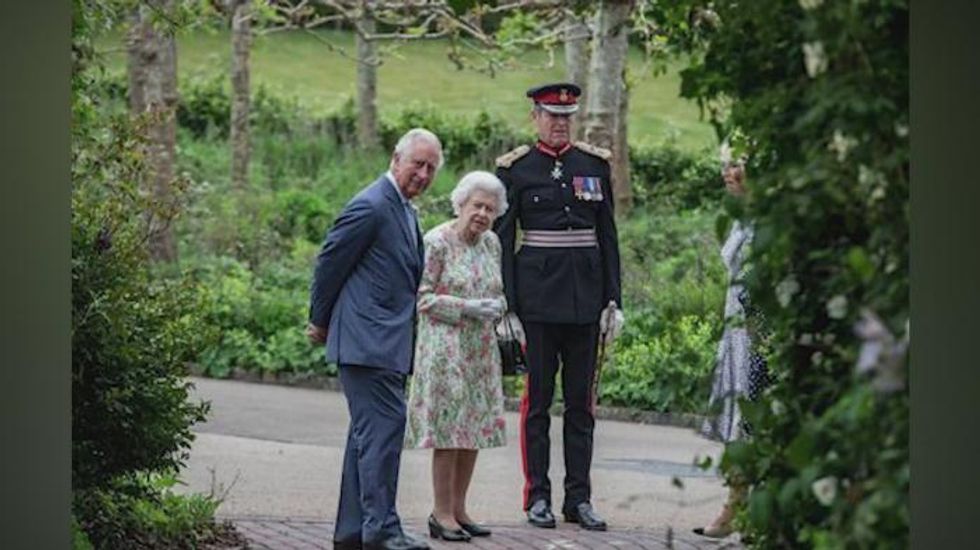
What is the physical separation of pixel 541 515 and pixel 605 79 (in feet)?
20.5

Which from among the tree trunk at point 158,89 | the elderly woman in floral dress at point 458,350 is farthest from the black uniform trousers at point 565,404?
the tree trunk at point 158,89

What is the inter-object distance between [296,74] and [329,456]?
78.2 ft

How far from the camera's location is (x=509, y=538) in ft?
26.2

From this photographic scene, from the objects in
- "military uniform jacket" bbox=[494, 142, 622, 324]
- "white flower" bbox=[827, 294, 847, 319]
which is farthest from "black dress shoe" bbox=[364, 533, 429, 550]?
"white flower" bbox=[827, 294, 847, 319]

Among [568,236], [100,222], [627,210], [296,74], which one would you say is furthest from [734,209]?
[296,74]

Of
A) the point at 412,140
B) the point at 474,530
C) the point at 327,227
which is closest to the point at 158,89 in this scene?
the point at 327,227

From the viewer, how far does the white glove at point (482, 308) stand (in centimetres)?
791

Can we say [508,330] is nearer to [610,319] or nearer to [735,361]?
[610,319]

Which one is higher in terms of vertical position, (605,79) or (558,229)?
(605,79)

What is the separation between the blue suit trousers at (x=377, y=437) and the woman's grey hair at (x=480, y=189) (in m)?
0.89

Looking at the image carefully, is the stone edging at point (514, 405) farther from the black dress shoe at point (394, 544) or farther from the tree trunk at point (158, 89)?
the black dress shoe at point (394, 544)

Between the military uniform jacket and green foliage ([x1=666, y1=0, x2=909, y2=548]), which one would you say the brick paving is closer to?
the military uniform jacket

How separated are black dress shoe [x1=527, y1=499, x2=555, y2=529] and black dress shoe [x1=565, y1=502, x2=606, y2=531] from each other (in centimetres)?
11

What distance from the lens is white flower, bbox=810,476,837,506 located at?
14.1ft
